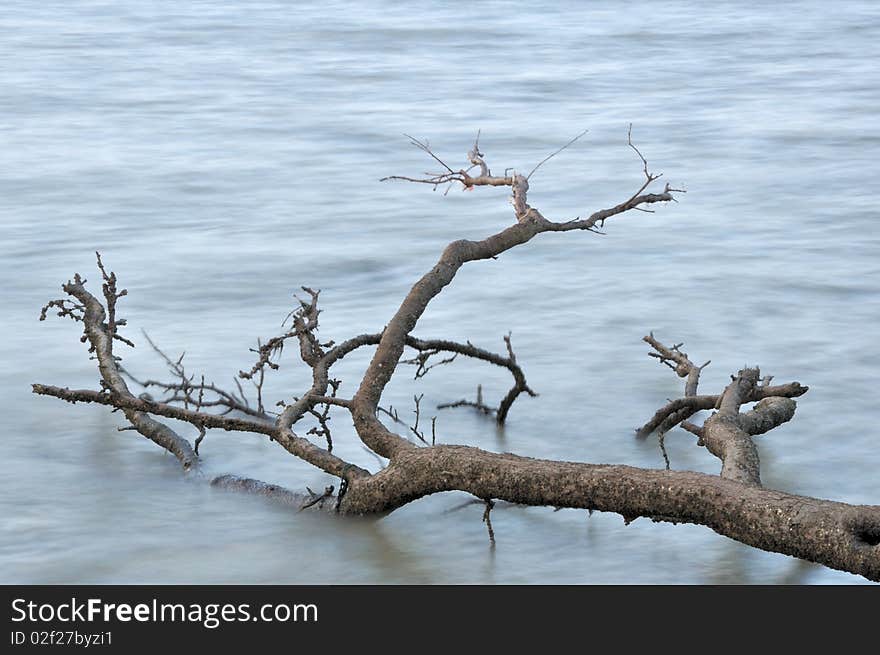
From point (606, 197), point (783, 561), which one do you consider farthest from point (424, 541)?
point (606, 197)

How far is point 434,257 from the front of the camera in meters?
8.66

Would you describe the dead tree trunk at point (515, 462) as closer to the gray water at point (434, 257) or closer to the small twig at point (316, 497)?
the small twig at point (316, 497)

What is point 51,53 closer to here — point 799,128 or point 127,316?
point 799,128

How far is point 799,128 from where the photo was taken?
12.6 m

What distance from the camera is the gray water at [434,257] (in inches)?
174

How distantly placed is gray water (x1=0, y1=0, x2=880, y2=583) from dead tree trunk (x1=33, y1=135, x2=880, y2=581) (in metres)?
0.17

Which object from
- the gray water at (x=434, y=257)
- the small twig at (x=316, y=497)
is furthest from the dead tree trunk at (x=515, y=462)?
the gray water at (x=434, y=257)

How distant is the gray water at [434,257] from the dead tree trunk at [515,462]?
0.54 ft

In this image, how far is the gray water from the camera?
4422mm

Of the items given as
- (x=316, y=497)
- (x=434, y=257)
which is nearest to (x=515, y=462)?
(x=316, y=497)

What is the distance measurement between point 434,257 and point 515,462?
4.83 meters

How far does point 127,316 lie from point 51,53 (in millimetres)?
11212

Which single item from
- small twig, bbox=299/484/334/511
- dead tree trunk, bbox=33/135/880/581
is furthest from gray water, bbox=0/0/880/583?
dead tree trunk, bbox=33/135/880/581

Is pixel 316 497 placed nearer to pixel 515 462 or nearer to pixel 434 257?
pixel 515 462
